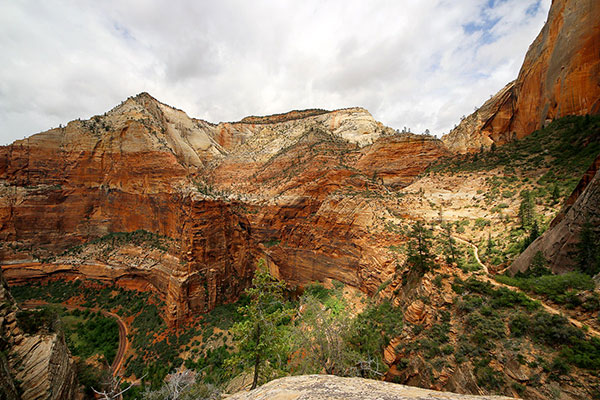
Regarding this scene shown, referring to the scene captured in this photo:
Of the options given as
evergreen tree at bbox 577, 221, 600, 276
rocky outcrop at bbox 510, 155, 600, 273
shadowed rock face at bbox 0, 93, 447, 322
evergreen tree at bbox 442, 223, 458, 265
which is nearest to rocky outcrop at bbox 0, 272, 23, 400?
shadowed rock face at bbox 0, 93, 447, 322

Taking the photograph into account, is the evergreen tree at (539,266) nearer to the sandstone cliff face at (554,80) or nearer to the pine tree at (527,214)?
the pine tree at (527,214)

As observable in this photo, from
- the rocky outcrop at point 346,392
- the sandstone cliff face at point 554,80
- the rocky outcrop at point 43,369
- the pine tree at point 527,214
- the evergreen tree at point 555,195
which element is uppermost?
the sandstone cliff face at point 554,80

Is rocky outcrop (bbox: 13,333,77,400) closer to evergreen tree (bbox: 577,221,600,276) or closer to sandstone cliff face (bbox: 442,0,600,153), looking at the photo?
evergreen tree (bbox: 577,221,600,276)

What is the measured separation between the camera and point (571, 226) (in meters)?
6.70

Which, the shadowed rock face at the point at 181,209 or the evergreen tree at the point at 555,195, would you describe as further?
the shadowed rock face at the point at 181,209

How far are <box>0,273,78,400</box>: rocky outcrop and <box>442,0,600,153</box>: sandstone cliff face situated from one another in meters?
33.2

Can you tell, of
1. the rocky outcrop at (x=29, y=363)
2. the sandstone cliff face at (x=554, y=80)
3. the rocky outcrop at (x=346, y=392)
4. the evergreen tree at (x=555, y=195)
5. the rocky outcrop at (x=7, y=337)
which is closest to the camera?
the rocky outcrop at (x=346, y=392)

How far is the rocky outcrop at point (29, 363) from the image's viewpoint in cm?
638

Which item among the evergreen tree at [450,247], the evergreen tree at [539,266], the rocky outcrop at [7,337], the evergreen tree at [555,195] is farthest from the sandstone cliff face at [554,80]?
the rocky outcrop at [7,337]

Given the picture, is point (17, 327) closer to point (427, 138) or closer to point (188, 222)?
point (188, 222)

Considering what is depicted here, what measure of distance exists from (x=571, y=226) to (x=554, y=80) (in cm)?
1828

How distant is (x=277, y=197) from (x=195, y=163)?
1047 inches

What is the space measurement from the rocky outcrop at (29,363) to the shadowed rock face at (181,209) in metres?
13.1

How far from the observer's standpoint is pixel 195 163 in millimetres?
41562
